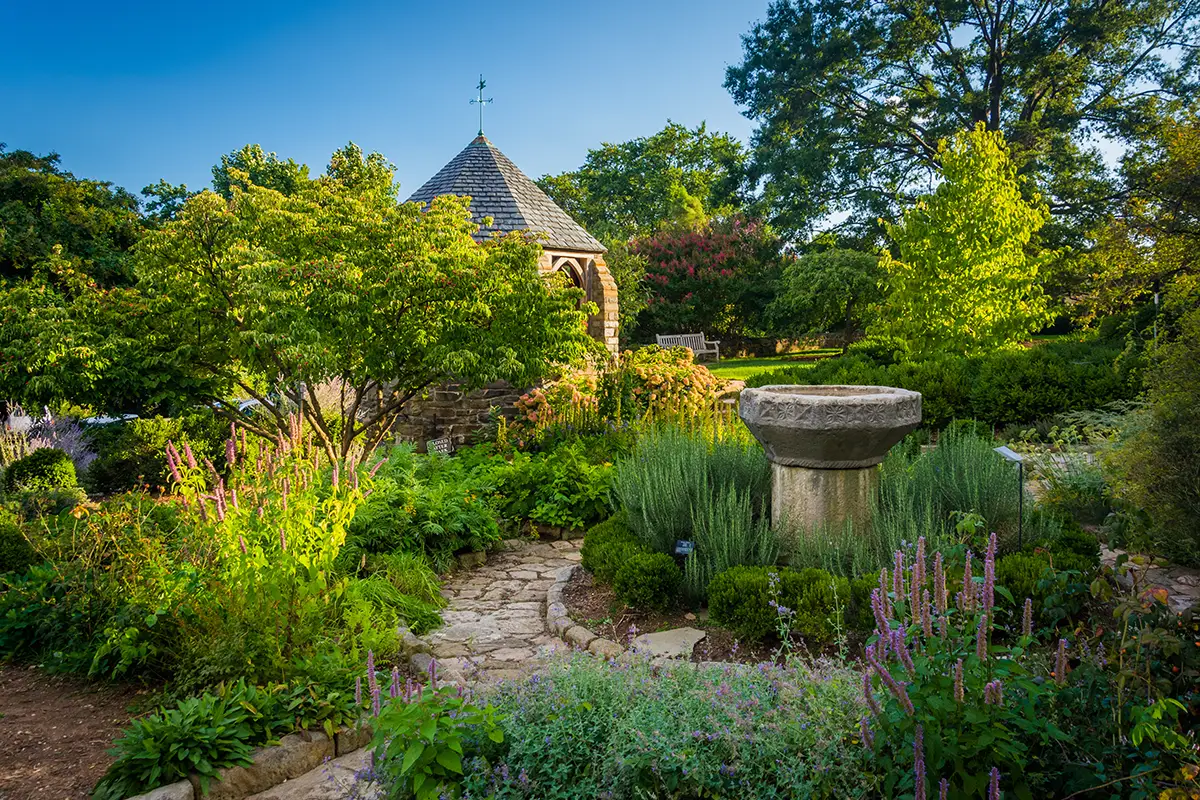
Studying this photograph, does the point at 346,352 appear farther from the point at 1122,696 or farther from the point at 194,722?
the point at 1122,696

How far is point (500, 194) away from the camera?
40.4ft

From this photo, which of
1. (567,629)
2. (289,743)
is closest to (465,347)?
(567,629)

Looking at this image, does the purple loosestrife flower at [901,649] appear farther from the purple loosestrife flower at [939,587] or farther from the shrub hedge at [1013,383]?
the shrub hedge at [1013,383]

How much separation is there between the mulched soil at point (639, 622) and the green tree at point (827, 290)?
16.6 meters

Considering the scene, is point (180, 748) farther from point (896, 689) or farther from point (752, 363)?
point (752, 363)

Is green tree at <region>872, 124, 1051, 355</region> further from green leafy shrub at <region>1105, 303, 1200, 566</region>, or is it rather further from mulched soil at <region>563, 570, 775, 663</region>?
mulched soil at <region>563, 570, 775, 663</region>

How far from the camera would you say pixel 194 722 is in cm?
295

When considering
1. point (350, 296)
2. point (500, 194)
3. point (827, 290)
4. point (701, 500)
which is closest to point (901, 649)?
point (701, 500)

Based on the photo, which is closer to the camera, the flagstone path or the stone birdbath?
the flagstone path

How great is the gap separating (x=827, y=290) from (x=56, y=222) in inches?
722

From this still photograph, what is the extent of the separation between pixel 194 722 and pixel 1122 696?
3275mm

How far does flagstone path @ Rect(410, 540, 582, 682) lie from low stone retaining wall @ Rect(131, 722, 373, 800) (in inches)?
21.6

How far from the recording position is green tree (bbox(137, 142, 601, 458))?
659 centimetres

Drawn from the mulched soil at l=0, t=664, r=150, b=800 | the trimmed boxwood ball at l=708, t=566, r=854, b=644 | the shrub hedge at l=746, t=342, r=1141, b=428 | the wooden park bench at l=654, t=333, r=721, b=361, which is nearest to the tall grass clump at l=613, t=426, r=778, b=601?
the trimmed boxwood ball at l=708, t=566, r=854, b=644
